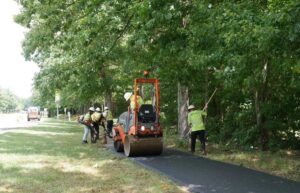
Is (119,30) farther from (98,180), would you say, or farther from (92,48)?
(98,180)

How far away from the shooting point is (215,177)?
454 inches

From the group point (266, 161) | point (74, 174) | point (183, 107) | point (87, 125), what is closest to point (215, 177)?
point (266, 161)

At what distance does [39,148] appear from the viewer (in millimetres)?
19266

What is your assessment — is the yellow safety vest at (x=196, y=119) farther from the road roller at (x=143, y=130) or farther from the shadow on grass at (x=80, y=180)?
the shadow on grass at (x=80, y=180)

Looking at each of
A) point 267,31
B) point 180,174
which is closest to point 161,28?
point 180,174

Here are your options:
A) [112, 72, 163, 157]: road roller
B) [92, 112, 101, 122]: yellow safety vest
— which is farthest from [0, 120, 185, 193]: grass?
[92, 112, 101, 122]: yellow safety vest

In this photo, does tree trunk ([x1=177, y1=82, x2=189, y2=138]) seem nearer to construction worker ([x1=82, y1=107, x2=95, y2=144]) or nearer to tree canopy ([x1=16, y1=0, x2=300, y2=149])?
tree canopy ([x1=16, y1=0, x2=300, y2=149])

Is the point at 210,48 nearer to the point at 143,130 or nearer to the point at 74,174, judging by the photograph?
the point at 143,130

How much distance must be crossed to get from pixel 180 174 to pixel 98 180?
2.15m

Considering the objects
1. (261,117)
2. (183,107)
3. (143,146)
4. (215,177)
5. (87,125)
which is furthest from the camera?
(87,125)

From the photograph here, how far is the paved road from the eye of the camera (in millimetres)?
10084

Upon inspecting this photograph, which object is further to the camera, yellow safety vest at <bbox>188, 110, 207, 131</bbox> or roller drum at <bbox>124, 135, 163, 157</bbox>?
yellow safety vest at <bbox>188, 110, 207, 131</bbox>

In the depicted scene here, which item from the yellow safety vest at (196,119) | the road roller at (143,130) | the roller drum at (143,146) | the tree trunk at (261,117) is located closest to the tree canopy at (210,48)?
the tree trunk at (261,117)

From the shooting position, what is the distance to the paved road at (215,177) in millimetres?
10084
